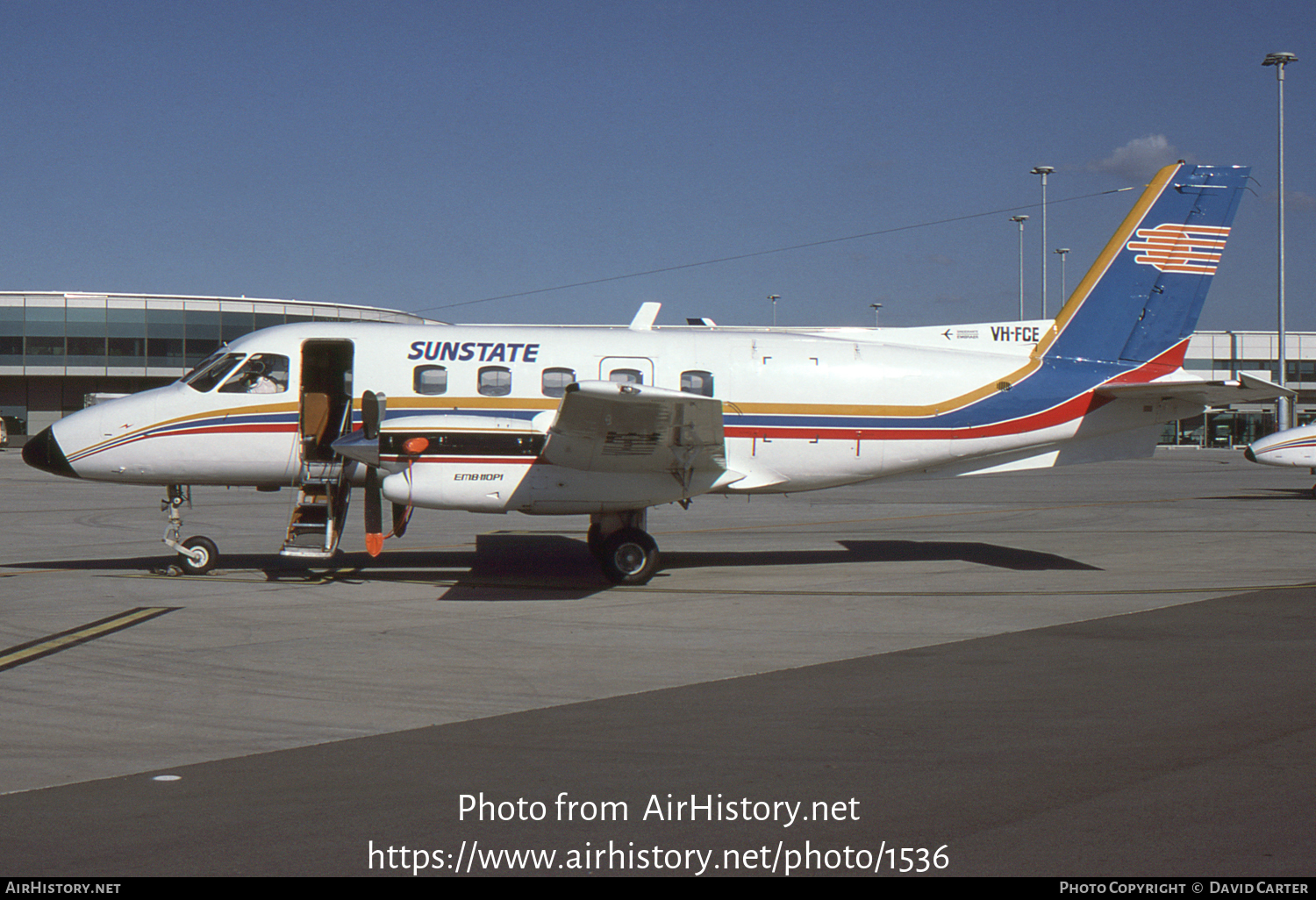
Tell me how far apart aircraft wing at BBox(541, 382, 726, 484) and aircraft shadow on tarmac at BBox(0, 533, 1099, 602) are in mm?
1563

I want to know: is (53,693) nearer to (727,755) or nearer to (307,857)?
(307,857)

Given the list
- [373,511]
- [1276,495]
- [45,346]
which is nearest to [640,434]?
[373,511]

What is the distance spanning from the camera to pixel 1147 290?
15102mm

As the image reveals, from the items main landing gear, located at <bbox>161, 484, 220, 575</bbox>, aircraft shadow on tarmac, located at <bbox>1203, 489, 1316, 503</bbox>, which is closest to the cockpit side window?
main landing gear, located at <bbox>161, 484, 220, 575</bbox>

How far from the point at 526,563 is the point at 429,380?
3.04 metres

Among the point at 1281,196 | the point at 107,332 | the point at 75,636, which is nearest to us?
the point at 75,636

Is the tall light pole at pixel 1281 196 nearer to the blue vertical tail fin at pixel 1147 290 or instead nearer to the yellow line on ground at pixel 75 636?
the blue vertical tail fin at pixel 1147 290

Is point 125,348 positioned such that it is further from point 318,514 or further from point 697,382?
point 697,382

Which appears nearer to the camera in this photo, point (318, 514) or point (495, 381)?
point (318, 514)

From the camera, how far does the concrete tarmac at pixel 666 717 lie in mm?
4727

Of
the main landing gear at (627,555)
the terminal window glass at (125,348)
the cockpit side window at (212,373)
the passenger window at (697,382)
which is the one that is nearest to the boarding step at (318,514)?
the cockpit side window at (212,373)

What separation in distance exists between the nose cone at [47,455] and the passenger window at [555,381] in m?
6.18
